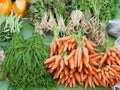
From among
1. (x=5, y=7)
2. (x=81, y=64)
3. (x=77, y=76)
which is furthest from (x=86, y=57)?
(x=5, y=7)

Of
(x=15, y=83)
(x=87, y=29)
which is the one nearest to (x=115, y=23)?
(x=87, y=29)

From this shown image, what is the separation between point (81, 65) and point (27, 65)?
1.72 feet

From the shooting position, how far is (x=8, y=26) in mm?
4492

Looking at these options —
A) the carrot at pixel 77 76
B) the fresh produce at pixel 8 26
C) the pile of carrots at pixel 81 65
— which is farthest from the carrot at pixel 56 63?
the fresh produce at pixel 8 26

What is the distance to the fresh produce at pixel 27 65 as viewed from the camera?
386 cm

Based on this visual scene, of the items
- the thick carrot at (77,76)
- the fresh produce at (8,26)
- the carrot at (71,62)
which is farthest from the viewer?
the fresh produce at (8,26)

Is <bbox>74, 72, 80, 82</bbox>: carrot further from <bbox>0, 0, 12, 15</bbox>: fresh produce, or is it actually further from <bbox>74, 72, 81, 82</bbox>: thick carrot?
<bbox>0, 0, 12, 15</bbox>: fresh produce

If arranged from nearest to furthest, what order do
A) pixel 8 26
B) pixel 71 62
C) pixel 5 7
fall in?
pixel 71 62 < pixel 8 26 < pixel 5 7

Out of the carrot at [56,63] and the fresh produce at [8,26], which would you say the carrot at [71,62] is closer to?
the carrot at [56,63]

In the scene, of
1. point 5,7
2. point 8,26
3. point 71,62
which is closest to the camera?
Result: point 71,62

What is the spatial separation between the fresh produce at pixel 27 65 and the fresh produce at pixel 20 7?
2.90 ft

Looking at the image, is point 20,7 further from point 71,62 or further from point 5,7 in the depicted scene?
point 71,62

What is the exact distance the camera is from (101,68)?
3990 mm

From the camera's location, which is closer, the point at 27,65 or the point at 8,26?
the point at 27,65
